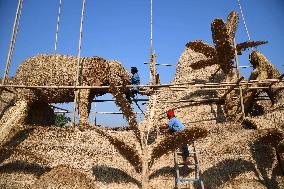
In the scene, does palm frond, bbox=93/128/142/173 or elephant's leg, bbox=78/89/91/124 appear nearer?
palm frond, bbox=93/128/142/173

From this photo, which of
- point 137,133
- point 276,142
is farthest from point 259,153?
point 137,133

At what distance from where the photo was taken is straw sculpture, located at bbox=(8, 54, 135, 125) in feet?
35.0

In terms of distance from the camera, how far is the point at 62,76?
10.8 m

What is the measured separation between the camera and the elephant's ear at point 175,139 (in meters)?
7.53

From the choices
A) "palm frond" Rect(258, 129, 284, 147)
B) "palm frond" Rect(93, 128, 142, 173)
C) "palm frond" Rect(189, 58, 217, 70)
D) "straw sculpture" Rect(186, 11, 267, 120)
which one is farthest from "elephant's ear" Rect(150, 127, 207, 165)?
"palm frond" Rect(189, 58, 217, 70)

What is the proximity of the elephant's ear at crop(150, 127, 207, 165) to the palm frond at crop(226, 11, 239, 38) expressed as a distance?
26.5 feet

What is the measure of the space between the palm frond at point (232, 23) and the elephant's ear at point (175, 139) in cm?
808

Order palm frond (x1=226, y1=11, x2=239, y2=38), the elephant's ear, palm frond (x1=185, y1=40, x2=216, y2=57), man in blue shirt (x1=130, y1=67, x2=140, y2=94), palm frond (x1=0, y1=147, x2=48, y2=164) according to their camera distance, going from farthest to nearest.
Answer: palm frond (x1=185, y1=40, x2=216, y2=57)
palm frond (x1=226, y1=11, x2=239, y2=38)
man in blue shirt (x1=130, y1=67, x2=140, y2=94)
palm frond (x1=0, y1=147, x2=48, y2=164)
the elephant's ear

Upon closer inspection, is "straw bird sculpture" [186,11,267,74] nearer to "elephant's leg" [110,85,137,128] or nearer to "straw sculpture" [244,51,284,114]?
"straw sculpture" [244,51,284,114]

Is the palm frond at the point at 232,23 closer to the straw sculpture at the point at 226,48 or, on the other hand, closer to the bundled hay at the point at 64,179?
the straw sculpture at the point at 226,48

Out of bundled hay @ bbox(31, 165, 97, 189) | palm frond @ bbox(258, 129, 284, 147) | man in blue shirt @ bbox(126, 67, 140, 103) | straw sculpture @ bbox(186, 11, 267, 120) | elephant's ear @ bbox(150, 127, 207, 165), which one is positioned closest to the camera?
elephant's ear @ bbox(150, 127, 207, 165)

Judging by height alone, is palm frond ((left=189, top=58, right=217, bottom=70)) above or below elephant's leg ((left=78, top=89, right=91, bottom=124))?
above

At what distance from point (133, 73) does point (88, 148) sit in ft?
12.9

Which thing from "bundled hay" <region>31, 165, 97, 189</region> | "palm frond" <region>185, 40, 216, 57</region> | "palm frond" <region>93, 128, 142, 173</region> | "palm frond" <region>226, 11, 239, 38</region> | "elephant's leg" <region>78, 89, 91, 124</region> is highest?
"palm frond" <region>226, 11, 239, 38</region>
